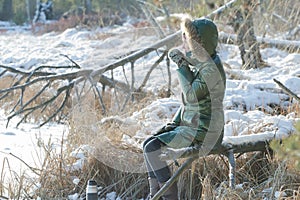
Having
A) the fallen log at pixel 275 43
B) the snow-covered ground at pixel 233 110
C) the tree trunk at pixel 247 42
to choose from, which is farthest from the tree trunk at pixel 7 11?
the tree trunk at pixel 247 42

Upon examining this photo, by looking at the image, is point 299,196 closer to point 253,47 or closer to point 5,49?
point 253,47

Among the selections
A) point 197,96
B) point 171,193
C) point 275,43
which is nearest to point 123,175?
point 171,193

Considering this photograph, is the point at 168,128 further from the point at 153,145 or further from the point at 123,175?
the point at 123,175

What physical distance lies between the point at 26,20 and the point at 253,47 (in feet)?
66.7

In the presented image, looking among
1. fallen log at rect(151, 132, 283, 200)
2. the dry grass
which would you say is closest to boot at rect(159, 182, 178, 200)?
fallen log at rect(151, 132, 283, 200)

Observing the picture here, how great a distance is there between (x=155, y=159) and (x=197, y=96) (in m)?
0.44

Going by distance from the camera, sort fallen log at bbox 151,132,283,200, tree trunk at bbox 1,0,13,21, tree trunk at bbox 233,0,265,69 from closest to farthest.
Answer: fallen log at bbox 151,132,283,200 < tree trunk at bbox 233,0,265,69 < tree trunk at bbox 1,0,13,21

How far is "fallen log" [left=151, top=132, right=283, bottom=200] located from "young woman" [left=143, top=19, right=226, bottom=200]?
50 mm

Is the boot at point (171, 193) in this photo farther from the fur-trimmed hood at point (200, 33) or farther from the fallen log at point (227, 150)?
the fur-trimmed hood at point (200, 33)

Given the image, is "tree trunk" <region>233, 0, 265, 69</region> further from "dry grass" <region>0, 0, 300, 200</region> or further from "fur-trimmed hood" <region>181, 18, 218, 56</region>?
"fur-trimmed hood" <region>181, 18, 218, 56</region>

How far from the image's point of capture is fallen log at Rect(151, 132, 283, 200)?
3.11 metres

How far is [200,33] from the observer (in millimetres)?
3141

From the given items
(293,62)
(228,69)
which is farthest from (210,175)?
(293,62)

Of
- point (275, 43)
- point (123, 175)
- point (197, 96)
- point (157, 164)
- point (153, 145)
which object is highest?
point (197, 96)
